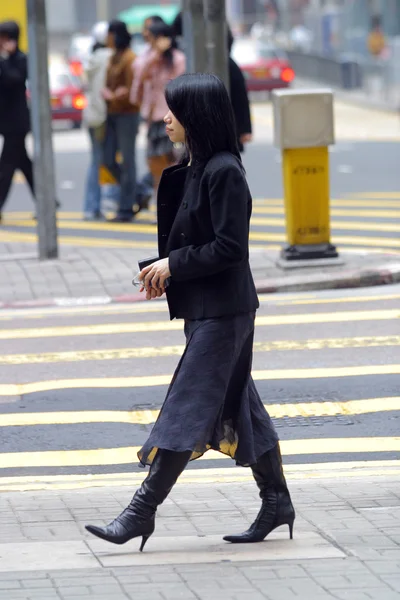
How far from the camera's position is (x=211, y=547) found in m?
5.35

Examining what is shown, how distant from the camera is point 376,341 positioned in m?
9.58

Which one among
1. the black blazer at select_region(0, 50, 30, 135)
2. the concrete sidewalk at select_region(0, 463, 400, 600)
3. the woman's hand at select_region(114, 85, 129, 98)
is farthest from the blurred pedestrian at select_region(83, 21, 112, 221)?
the concrete sidewalk at select_region(0, 463, 400, 600)

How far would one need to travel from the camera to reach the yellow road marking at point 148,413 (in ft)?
25.4

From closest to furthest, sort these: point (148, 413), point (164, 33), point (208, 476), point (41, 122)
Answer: point (208, 476) → point (148, 413) → point (41, 122) → point (164, 33)

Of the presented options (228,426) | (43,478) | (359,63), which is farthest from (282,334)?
(359,63)

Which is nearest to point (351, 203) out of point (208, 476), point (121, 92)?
point (121, 92)

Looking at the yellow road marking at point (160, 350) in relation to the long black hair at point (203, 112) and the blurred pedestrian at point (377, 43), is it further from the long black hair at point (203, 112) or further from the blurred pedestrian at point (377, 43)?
the blurred pedestrian at point (377, 43)

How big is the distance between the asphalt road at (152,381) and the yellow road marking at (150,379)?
0.04 ft

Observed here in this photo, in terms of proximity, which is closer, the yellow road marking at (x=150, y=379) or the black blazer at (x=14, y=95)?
the yellow road marking at (x=150, y=379)

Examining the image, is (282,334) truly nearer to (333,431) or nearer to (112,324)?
(112,324)

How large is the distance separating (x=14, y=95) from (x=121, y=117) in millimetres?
1185

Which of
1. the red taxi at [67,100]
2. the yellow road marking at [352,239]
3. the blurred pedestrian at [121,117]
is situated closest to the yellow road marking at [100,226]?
the blurred pedestrian at [121,117]

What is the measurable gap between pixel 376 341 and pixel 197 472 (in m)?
2.98

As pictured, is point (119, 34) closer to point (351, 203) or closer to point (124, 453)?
point (351, 203)
